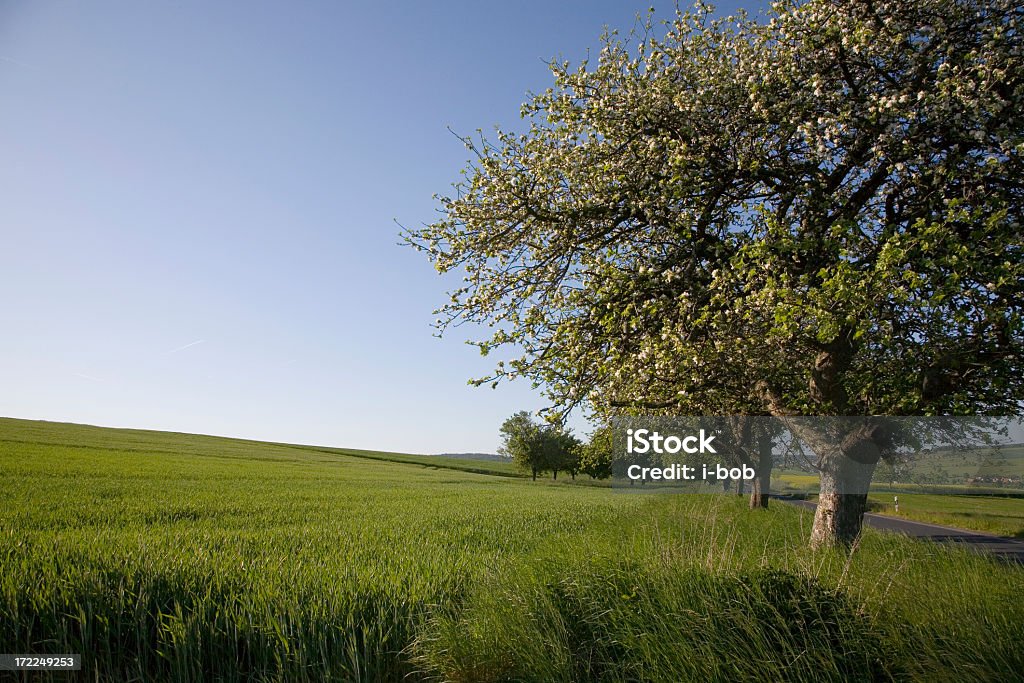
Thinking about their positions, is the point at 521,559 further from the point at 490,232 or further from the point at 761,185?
the point at 761,185

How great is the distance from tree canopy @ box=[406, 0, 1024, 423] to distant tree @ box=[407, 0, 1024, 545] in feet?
0.16

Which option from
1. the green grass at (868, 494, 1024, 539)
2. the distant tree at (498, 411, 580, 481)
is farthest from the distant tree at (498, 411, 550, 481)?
the green grass at (868, 494, 1024, 539)

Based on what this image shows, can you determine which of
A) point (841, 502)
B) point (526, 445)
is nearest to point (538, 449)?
point (526, 445)

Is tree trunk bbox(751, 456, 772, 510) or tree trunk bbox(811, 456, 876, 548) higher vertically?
tree trunk bbox(811, 456, 876, 548)

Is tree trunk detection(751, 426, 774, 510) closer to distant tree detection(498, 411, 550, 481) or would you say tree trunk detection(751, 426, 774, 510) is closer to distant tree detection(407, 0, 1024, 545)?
distant tree detection(407, 0, 1024, 545)

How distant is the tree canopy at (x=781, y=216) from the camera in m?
9.35

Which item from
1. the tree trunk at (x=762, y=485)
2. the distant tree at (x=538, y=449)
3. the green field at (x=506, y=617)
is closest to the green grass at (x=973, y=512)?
the tree trunk at (x=762, y=485)

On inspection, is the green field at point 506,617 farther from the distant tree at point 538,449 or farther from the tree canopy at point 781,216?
the distant tree at point 538,449

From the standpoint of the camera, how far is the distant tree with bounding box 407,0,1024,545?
9.36 meters

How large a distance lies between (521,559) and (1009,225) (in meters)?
9.79

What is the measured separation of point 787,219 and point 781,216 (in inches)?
28.7

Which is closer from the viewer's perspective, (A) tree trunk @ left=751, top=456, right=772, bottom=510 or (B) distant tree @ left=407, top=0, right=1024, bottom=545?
(B) distant tree @ left=407, top=0, right=1024, bottom=545

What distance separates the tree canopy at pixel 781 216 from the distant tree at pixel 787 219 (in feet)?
0.16

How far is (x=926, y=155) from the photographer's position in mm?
10102
